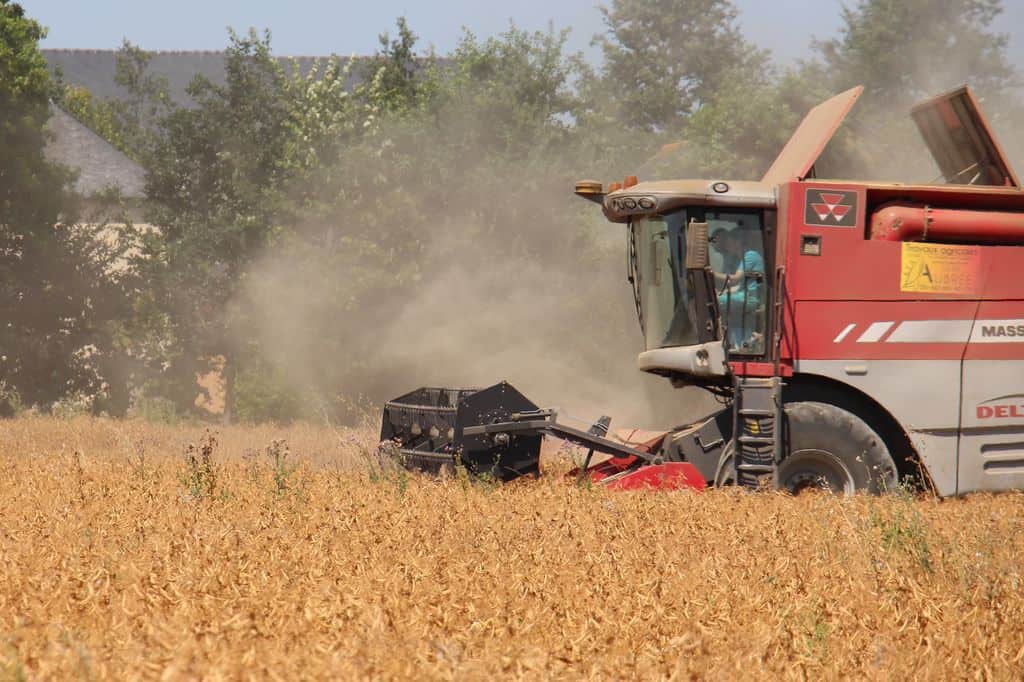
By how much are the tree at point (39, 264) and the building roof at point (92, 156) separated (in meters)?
17.8

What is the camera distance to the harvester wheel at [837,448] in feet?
30.4

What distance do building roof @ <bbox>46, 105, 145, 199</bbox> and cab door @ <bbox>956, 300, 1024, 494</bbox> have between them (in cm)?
3301

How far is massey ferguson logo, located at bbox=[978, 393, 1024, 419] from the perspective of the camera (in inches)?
379

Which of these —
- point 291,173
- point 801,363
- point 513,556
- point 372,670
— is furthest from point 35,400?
point 372,670

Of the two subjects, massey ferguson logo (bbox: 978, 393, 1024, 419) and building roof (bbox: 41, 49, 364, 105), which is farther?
building roof (bbox: 41, 49, 364, 105)

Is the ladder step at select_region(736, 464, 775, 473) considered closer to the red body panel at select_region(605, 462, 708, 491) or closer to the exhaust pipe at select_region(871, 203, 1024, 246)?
the red body panel at select_region(605, 462, 708, 491)

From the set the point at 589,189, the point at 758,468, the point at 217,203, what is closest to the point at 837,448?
the point at 758,468

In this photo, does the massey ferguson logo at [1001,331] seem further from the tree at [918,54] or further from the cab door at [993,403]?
the tree at [918,54]

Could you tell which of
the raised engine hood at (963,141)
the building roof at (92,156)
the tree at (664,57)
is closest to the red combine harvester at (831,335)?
the raised engine hood at (963,141)

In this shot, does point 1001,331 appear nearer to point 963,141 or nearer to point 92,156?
point 963,141

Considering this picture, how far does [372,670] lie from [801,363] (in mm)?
6308

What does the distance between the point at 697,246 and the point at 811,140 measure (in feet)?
5.43

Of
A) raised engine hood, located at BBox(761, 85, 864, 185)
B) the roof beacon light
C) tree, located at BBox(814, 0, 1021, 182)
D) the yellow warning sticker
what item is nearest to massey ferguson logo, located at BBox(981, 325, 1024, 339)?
the yellow warning sticker

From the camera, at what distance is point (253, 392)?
70.8ft
